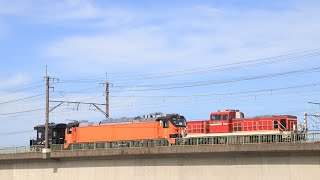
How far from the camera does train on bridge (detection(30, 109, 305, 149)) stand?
36.7 metres

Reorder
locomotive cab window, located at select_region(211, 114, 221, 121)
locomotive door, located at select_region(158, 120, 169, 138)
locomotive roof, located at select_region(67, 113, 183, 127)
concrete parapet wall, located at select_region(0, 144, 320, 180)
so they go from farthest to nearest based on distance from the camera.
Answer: locomotive roof, located at select_region(67, 113, 183, 127) → locomotive door, located at select_region(158, 120, 169, 138) → locomotive cab window, located at select_region(211, 114, 221, 121) → concrete parapet wall, located at select_region(0, 144, 320, 180)

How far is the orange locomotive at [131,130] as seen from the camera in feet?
143

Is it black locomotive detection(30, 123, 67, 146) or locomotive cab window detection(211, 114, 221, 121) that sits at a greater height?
locomotive cab window detection(211, 114, 221, 121)

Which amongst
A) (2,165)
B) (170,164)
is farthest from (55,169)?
(170,164)

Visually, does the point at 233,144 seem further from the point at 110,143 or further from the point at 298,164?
the point at 110,143

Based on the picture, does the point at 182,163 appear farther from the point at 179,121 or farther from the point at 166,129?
the point at 179,121

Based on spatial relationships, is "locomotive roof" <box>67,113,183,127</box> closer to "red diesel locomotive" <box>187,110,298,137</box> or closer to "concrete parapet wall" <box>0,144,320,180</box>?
"red diesel locomotive" <box>187,110,298,137</box>

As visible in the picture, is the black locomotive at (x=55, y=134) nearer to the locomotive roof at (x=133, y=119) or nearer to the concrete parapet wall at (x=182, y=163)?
the locomotive roof at (x=133, y=119)

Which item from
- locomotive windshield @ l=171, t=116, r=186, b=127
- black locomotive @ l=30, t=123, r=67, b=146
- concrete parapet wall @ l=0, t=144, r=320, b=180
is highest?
locomotive windshield @ l=171, t=116, r=186, b=127

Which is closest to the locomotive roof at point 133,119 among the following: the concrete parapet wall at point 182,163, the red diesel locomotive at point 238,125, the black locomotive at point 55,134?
the red diesel locomotive at point 238,125

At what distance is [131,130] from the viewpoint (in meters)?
45.7

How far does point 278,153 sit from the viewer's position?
31.2 meters

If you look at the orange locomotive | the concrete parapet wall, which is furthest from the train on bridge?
the concrete parapet wall

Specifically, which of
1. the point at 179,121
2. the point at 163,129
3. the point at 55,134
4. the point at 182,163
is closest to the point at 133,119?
the point at 163,129
